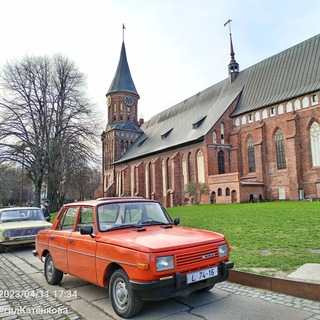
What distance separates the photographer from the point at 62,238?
5.48 meters

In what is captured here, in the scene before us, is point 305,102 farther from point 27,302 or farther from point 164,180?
point 27,302

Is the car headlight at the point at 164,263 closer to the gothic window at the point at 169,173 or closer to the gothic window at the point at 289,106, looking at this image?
the gothic window at the point at 289,106

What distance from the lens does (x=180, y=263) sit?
3846mm

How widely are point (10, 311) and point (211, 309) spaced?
3.01 metres

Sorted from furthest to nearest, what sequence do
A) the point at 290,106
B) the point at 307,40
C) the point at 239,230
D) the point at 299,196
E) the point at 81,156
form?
the point at 307,40 → the point at 290,106 → the point at 299,196 → the point at 81,156 → the point at 239,230

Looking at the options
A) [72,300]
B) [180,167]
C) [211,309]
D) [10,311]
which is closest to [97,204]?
[72,300]

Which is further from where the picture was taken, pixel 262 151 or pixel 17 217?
pixel 262 151

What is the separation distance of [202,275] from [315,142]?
2617cm

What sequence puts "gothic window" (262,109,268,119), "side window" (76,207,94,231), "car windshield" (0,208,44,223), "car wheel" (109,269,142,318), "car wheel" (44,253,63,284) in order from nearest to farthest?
"car wheel" (109,269,142,318)
"side window" (76,207,94,231)
"car wheel" (44,253,63,284)
"car windshield" (0,208,44,223)
"gothic window" (262,109,268,119)

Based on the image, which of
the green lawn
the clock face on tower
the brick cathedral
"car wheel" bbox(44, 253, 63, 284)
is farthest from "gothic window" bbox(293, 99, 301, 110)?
the clock face on tower

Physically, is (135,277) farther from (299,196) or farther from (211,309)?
(299,196)

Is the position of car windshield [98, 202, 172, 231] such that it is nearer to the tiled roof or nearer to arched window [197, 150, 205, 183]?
the tiled roof

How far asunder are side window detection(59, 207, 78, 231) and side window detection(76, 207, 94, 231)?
0.22 m

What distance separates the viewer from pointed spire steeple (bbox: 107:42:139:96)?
54844 mm
